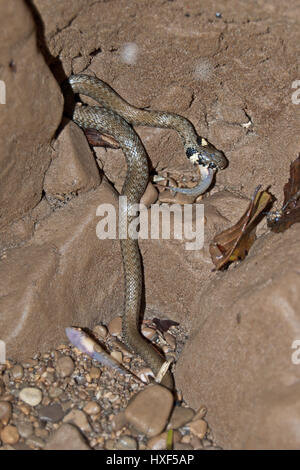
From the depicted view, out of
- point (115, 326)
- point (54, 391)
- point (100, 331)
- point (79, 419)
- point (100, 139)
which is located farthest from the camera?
point (100, 139)

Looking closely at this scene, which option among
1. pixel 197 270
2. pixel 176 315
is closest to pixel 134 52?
pixel 197 270

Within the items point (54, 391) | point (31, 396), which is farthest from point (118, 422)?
point (31, 396)

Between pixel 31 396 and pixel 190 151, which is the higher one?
pixel 190 151

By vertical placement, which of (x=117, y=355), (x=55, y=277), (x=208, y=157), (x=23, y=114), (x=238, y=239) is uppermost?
(x=23, y=114)

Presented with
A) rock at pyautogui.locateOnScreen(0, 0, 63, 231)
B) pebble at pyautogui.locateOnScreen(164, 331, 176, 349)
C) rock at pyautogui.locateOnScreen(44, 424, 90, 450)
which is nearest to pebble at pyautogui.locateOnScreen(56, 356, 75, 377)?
rock at pyautogui.locateOnScreen(44, 424, 90, 450)

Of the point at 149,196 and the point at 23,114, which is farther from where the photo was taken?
the point at 149,196

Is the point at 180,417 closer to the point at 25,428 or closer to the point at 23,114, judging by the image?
the point at 25,428
